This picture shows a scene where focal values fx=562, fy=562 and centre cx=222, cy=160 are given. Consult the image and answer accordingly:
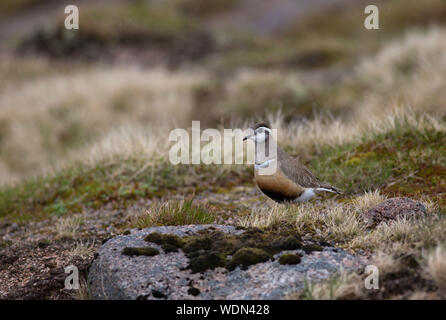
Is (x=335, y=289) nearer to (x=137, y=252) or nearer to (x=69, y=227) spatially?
(x=137, y=252)

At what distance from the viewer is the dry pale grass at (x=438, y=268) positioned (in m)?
3.78

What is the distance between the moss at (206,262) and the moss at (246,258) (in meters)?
0.08

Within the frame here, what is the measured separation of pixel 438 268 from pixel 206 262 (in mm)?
1680

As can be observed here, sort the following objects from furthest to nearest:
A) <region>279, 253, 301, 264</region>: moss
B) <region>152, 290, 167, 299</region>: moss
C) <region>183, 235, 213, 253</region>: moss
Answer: <region>183, 235, 213, 253</region>: moss → <region>279, 253, 301, 264</region>: moss → <region>152, 290, 167, 299</region>: moss

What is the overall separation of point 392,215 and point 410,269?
1105 mm

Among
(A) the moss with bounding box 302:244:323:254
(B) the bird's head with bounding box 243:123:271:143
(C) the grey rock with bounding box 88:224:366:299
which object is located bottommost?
(C) the grey rock with bounding box 88:224:366:299

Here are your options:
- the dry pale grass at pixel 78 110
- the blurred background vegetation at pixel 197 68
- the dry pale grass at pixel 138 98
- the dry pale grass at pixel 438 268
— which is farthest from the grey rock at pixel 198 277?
the dry pale grass at pixel 78 110

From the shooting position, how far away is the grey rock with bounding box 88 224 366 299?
406 cm

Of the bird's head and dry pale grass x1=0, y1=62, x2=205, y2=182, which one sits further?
dry pale grass x1=0, y1=62, x2=205, y2=182

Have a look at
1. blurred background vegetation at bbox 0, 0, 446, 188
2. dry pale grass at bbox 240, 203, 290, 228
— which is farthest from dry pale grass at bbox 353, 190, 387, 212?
blurred background vegetation at bbox 0, 0, 446, 188

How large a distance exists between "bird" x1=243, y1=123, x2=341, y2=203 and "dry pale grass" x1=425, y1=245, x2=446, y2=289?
1.95 meters

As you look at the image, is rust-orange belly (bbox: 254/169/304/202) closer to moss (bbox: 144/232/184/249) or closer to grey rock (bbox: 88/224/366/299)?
grey rock (bbox: 88/224/366/299)

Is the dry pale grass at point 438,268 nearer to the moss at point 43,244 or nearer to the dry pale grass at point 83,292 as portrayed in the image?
the dry pale grass at point 83,292
